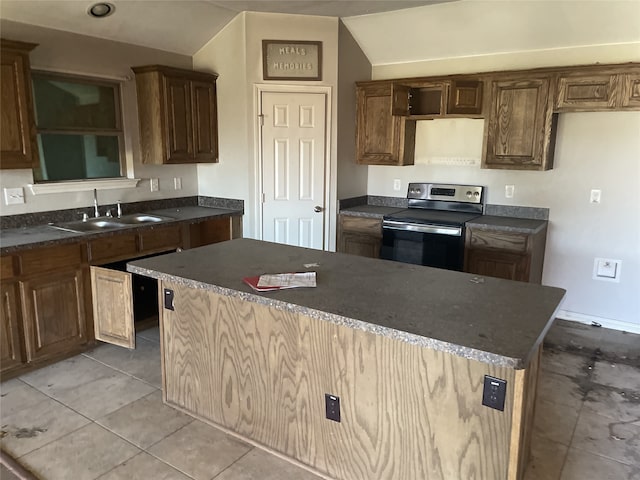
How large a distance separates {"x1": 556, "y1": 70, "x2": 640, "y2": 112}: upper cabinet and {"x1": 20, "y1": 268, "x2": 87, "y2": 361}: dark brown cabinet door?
3.87 metres

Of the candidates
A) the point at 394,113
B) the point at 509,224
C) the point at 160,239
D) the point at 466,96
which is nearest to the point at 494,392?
the point at 509,224

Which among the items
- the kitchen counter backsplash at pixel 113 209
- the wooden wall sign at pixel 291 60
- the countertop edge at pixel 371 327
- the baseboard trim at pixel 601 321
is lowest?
the baseboard trim at pixel 601 321

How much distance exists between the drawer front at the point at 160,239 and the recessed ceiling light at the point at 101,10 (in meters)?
1.66

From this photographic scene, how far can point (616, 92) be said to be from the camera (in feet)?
11.7

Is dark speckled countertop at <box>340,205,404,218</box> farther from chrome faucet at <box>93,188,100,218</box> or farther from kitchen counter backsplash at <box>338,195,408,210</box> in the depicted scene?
chrome faucet at <box>93,188,100,218</box>

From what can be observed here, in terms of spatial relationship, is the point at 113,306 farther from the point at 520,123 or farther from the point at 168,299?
the point at 520,123

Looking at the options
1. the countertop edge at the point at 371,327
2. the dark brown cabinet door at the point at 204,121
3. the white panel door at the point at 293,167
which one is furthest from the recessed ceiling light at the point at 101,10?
the countertop edge at the point at 371,327

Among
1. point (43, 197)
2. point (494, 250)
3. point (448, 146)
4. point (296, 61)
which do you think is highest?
point (296, 61)

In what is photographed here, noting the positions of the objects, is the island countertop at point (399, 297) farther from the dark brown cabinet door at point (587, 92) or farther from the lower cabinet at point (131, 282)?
the dark brown cabinet door at point (587, 92)

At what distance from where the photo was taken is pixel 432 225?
13.7 ft

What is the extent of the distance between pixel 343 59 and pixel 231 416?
3.31 meters

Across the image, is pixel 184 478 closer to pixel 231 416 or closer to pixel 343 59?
pixel 231 416

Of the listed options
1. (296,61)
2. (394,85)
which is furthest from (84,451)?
(394,85)

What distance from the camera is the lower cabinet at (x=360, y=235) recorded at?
14.9 ft
